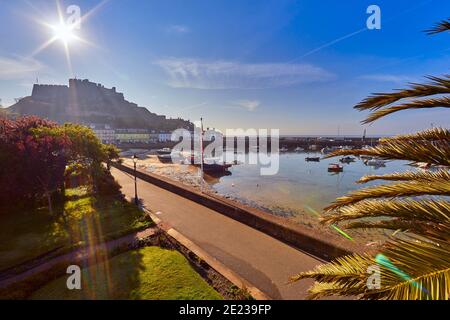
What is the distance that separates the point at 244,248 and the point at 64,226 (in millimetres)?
10550

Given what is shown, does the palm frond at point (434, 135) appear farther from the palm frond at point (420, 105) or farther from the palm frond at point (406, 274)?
the palm frond at point (406, 274)

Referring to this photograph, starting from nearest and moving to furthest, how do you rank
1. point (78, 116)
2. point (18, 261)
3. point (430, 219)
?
point (430, 219), point (18, 261), point (78, 116)

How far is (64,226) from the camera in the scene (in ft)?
43.2

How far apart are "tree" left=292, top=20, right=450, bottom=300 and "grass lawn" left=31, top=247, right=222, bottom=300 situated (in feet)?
16.9

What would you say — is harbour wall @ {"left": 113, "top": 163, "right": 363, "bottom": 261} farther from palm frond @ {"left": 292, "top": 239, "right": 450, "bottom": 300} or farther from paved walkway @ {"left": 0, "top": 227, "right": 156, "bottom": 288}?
palm frond @ {"left": 292, "top": 239, "right": 450, "bottom": 300}

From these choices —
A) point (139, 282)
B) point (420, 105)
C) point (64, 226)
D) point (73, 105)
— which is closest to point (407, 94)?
point (420, 105)

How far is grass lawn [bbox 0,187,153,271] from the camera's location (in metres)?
10.6

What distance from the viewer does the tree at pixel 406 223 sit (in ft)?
7.63

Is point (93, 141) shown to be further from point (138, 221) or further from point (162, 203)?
point (138, 221)

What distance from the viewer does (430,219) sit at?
3.09 metres

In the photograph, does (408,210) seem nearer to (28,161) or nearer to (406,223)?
(406,223)
